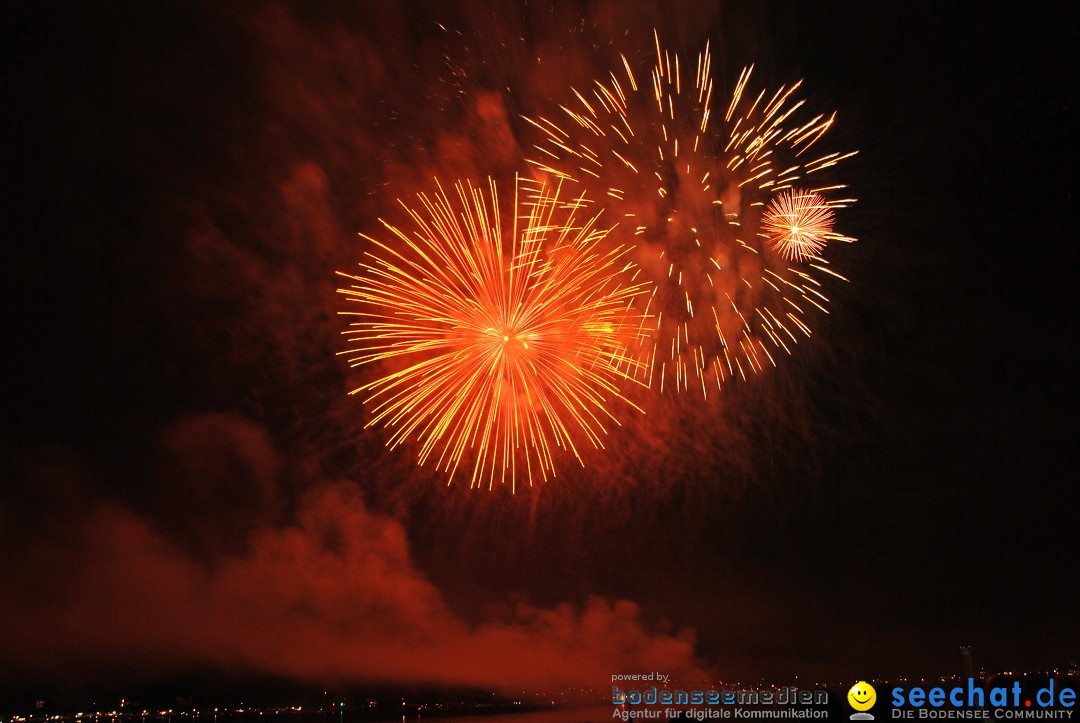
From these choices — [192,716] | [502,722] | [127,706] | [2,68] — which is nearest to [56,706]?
[127,706]

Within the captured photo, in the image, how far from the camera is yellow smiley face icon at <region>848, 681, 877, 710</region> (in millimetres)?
19828

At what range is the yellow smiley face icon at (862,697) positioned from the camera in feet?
65.1

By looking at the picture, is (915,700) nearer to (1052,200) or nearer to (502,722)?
(1052,200)

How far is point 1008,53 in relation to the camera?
10000 mm

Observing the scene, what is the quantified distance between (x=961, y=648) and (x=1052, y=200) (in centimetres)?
1523

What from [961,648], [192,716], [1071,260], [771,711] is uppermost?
[1071,260]

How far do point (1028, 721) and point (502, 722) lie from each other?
105961mm

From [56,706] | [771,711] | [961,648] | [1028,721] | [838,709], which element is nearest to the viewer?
[1028,721]

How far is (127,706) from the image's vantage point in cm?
18100

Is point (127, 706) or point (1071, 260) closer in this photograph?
point (1071, 260)

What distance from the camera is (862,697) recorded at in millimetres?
20078

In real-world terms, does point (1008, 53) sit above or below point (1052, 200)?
above

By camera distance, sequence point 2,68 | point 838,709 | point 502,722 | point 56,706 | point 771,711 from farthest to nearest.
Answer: point 56,706 → point 502,722 → point 771,711 → point 838,709 → point 2,68

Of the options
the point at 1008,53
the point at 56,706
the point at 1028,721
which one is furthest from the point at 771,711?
the point at 56,706
